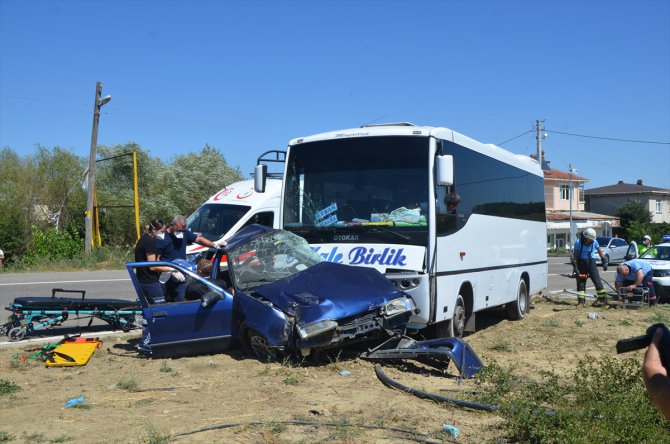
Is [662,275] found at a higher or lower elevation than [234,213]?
lower

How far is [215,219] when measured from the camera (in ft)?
57.7

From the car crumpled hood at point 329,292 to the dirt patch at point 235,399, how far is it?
2.27 ft

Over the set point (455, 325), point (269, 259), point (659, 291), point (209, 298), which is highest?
point (269, 259)

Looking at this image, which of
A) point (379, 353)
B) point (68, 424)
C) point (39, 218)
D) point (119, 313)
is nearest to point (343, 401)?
point (379, 353)

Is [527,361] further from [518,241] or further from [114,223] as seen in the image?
[114,223]

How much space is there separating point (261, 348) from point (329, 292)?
43.8 inches

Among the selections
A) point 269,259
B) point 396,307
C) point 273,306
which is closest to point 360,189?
point 269,259

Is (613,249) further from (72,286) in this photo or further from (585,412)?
(585,412)

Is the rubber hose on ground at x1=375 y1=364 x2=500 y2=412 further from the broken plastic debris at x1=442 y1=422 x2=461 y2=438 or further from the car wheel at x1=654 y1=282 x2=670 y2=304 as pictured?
the car wheel at x1=654 y1=282 x2=670 y2=304

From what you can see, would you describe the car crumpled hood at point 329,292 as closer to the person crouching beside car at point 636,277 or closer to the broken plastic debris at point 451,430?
the broken plastic debris at point 451,430

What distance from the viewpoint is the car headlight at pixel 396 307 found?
8016 mm

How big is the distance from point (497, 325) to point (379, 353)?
546cm

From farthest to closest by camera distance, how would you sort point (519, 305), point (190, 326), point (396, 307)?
point (519, 305) < point (190, 326) < point (396, 307)

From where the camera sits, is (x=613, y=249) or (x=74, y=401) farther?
(x=613, y=249)
